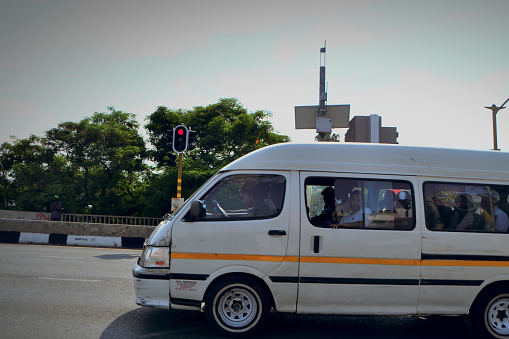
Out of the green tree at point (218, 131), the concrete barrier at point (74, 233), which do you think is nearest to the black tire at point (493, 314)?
the concrete barrier at point (74, 233)

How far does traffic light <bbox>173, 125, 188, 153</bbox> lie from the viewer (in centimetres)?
1399

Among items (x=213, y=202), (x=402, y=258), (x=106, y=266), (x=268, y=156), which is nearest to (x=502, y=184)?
(x=402, y=258)

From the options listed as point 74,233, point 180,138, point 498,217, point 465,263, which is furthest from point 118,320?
point 74,233

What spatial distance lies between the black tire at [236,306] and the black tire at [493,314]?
257cm

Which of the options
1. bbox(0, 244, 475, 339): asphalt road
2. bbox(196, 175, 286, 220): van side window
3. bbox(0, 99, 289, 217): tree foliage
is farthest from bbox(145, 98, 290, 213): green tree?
bbox(196, 175, 286, 220): van side window

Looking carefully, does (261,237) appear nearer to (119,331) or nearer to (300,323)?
(300,323)

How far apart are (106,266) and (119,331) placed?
5.33 meters

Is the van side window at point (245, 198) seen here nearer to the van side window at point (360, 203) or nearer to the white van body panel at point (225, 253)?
the white van body panel at point (225, 253)

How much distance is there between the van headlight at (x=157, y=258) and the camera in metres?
4.93

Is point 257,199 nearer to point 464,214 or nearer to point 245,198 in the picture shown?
point 245,198

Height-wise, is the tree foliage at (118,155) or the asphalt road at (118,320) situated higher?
the tree foliage at (118,155)

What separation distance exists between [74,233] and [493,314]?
1432 centimetres

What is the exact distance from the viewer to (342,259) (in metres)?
4.92

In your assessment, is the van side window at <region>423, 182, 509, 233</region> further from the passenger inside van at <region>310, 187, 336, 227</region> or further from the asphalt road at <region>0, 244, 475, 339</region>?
the asphalt road at <region>0, 244, 475, 339</region>
